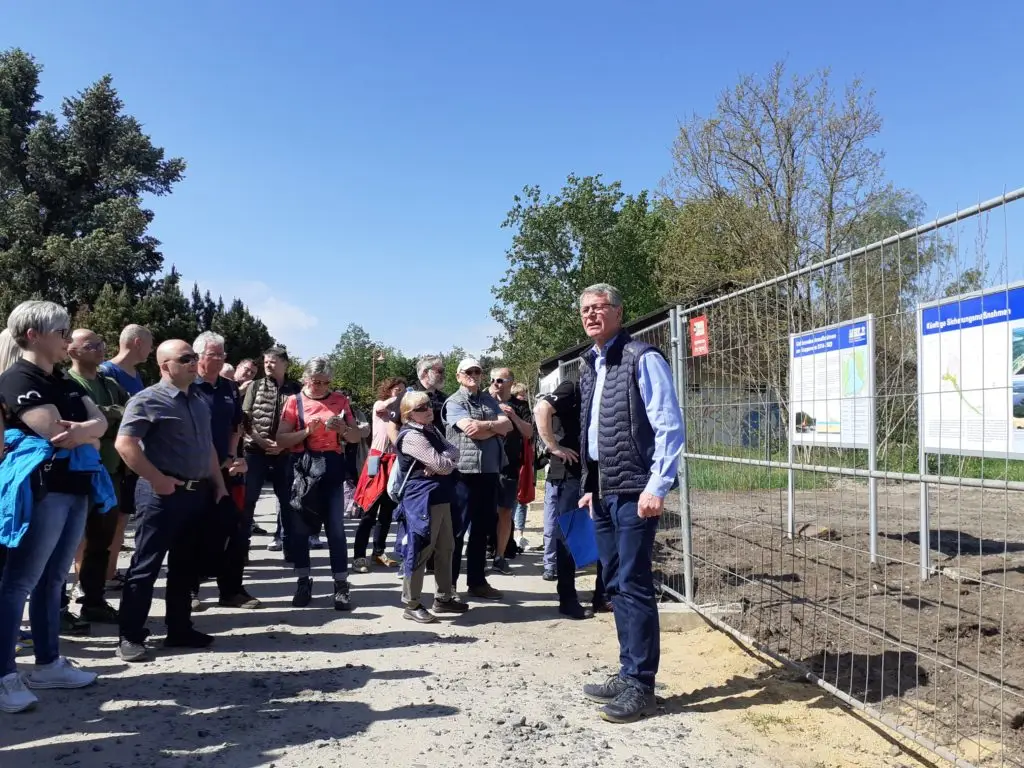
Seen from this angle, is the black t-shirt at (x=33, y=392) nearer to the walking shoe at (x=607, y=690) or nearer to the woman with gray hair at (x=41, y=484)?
the woman with gray hair at (x=41, y=484)

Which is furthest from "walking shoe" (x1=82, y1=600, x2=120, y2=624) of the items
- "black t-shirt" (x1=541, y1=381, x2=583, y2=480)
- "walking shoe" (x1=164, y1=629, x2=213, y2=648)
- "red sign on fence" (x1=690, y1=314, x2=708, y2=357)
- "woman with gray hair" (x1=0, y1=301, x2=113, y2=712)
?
"red sign on fence" (x1=690, y1=314, x2=708, y2=357)

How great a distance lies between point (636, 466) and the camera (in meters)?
3.76

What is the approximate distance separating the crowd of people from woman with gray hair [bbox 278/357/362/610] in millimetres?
15

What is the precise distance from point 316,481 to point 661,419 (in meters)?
3.11

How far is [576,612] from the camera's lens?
5.68 m

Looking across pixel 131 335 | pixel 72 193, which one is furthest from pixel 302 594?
pixel 72 193

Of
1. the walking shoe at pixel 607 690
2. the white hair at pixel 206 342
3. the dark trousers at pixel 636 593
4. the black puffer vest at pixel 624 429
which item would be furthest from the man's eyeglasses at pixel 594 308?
the white hair at pixel 206 342

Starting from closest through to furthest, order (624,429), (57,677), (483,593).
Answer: (624,429), (57,677), (483,593)

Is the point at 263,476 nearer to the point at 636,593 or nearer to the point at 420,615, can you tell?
the point at 420,615

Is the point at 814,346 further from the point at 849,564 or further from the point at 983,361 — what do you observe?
the point at 849,564

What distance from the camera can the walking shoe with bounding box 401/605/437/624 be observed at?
543 centimetres

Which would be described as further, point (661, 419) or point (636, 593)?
point (636, 593)

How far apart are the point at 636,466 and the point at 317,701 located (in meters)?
1.97

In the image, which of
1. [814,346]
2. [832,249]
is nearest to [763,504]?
[814,346]
